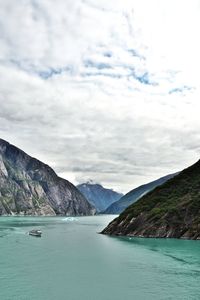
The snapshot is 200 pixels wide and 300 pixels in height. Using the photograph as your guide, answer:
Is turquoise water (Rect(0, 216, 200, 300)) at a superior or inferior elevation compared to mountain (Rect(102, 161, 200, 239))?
inferior

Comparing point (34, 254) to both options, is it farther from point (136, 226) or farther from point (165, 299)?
point (136, 226)

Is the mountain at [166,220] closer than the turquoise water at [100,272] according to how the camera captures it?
No

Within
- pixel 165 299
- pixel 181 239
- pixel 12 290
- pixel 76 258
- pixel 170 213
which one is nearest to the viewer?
pixel 165 299

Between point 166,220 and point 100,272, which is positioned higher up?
point 166,220

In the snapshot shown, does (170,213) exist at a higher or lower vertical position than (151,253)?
higher

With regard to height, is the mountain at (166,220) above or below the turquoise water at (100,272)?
above

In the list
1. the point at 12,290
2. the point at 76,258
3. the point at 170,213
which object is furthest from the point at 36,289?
the point at 170,213

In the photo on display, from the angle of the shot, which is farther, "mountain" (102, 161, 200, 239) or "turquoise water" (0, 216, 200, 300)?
"mountain" (102, 161, 200, 239)

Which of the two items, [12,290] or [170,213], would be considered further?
[170,213]
